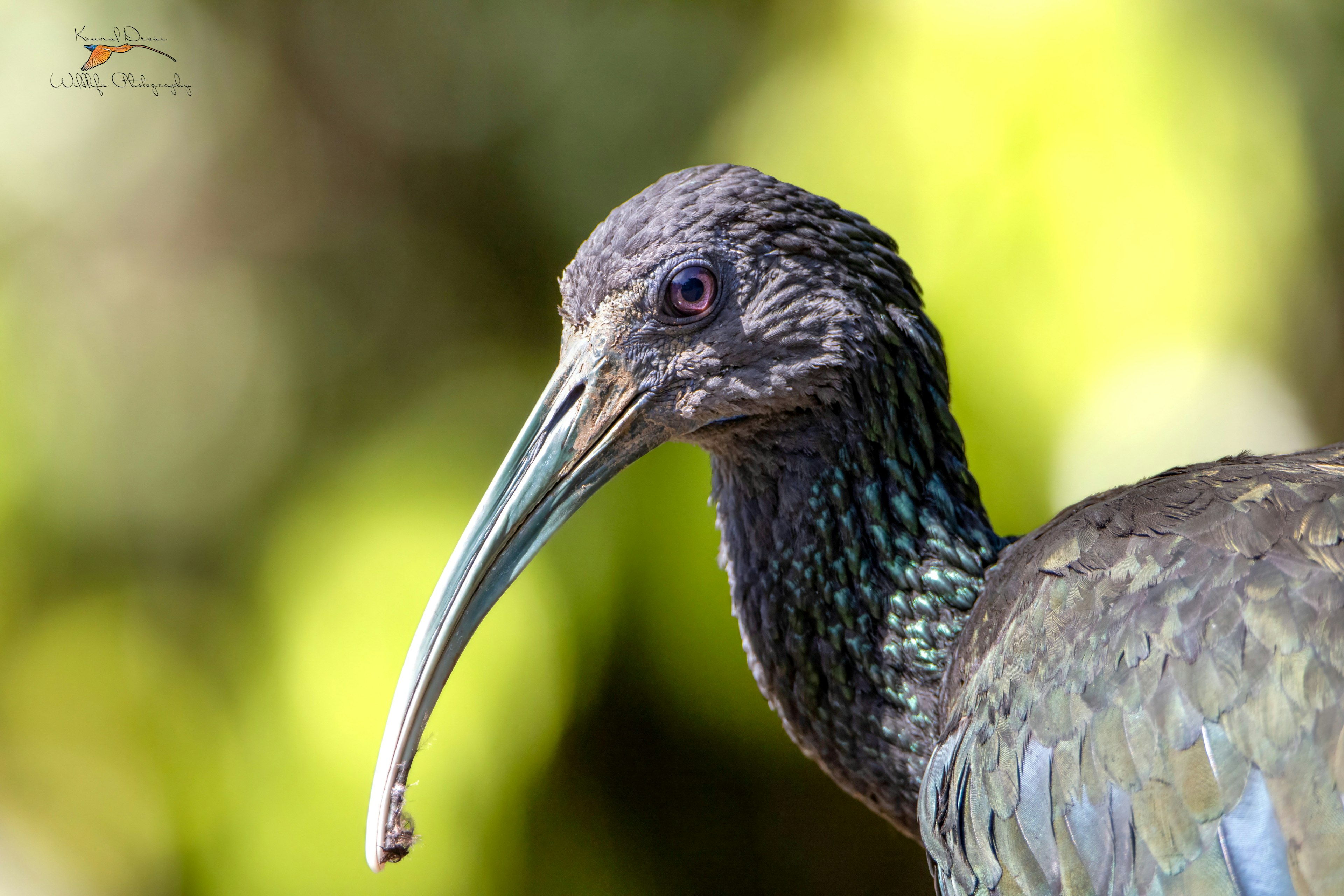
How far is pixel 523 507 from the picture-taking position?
6.39ft

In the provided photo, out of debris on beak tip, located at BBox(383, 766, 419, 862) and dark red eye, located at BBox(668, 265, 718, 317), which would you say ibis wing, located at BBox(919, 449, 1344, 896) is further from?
debris on beak tip, located at BBox(383, 766, 419, 862)

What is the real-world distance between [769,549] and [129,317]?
148 inches

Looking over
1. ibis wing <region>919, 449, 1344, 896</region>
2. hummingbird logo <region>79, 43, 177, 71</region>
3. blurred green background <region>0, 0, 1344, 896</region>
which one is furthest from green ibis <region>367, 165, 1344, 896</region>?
hummingbird logo <region>79, 43, 177, 71</region>

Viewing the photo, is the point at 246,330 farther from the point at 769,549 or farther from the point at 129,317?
the point at 769,549

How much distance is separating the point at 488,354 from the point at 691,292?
2688 mm

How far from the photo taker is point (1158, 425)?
13.1ft

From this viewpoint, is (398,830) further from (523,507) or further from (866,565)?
(866,565)

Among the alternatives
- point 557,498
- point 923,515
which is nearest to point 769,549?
point 923,515

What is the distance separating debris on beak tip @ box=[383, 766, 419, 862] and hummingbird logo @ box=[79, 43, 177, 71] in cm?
385

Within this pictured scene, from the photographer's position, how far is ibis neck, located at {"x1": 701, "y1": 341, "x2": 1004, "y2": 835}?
198cm

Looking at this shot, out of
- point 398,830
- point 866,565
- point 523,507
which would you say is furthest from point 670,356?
point 398,830

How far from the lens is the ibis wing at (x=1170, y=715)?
146 cm

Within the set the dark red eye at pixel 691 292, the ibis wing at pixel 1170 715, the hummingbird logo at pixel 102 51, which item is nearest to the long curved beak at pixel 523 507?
the dark red eye at pixel 691 292

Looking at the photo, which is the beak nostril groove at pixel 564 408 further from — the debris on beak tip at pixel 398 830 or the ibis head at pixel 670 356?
the debris on beak tip at pixel 398 830
